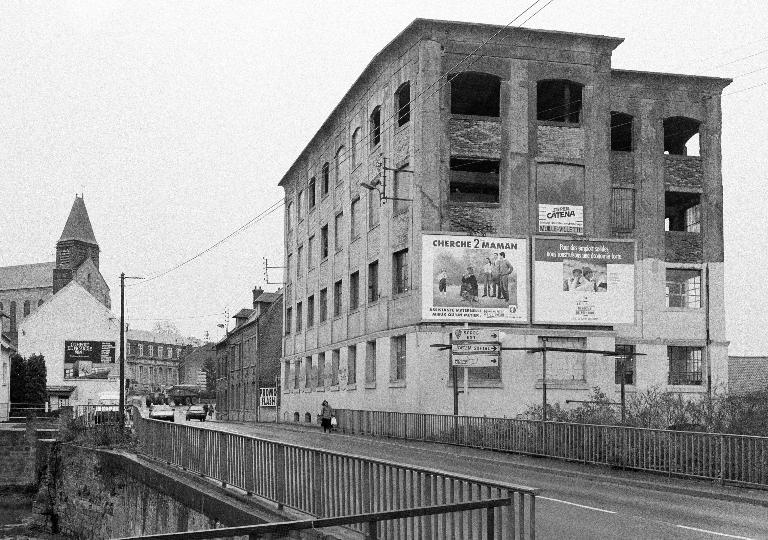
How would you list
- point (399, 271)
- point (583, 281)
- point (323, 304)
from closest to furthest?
point (583, 281)
point (399, 271)
point (323, 304)

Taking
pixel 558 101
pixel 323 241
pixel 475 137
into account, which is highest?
pixel 558 101

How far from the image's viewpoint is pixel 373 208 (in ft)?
135

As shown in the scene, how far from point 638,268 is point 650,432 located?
22992 millimetres

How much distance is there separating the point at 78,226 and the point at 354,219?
88.8 m

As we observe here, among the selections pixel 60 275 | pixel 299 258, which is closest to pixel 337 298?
pixel 299 258

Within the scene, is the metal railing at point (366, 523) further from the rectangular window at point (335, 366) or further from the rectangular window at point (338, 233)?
the rectangular window at point (335, 366)

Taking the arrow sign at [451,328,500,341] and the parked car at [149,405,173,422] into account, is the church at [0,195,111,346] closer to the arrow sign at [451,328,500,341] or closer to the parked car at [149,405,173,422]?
the parked car at [149,405,173,422]

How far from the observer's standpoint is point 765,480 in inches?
607

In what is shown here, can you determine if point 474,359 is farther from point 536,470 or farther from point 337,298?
point 337,298

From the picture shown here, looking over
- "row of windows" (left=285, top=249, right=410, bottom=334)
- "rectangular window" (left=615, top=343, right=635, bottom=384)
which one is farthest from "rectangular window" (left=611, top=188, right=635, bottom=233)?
"row of windows" (left=285, top=249, right=410, bottom=334)

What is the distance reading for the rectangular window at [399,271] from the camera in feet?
123

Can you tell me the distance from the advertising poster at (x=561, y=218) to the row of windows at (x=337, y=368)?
7.46 metres

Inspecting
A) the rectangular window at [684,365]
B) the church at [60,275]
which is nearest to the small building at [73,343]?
the church at [60,275]

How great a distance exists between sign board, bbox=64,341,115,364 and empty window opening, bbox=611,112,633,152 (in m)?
58.6
